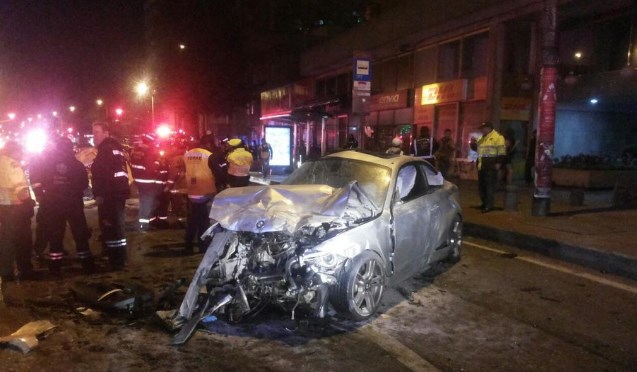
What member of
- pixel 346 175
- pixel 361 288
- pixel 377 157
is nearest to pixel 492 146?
pixel 377 157

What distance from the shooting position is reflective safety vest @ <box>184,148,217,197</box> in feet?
25.6

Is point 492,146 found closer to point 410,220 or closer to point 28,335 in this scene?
point 410,220

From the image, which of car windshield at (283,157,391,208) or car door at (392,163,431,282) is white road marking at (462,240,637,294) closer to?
car door at (392,163,431,282)

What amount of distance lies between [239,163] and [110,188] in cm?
221

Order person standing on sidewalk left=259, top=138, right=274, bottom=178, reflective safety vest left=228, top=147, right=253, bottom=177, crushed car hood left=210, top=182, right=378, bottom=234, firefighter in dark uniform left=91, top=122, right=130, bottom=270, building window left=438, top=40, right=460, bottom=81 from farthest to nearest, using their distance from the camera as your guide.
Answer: person standing on sidewalk left=259, top=138, right=274, bottom=178 → building window left=438, top=40, right=460, bottom=81 → reflective safety vest left=228, top=147, right=253, bottom=177 → firefighter in dark uniform left=91, top=122, right=130, bottom=270 → crushed car hood left=210, top=182, right=378, bottom=234

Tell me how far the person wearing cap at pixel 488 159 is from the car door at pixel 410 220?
4.87m

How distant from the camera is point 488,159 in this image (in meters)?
11.0

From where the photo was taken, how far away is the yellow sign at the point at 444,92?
1850 centimetres

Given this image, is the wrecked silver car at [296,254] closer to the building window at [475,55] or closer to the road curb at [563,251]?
the road curb at [563,251]

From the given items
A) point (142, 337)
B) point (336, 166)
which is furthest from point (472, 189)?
point (142, 337)

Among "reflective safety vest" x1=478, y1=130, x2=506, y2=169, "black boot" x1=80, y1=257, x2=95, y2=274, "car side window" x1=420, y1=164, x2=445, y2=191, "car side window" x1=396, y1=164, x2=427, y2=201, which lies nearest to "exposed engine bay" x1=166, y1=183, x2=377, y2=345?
"car side window" x1=396, y1=164, x2=427, y2=201

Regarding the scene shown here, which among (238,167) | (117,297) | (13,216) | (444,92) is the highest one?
(444,92)

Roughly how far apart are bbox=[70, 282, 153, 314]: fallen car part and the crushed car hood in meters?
1.18

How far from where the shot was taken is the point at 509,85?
56.7 feet
